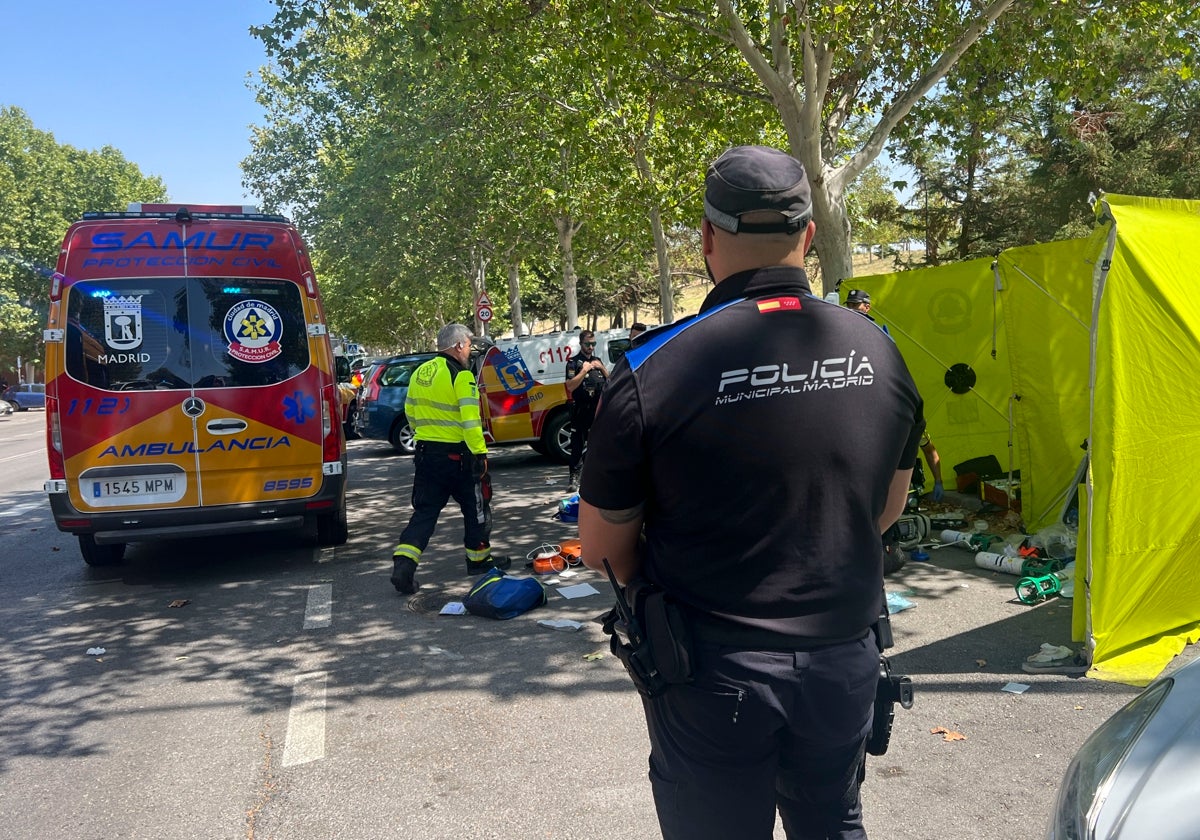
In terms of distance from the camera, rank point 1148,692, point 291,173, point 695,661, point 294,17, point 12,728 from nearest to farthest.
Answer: point 695,661 → point 1148,692 → point 12,728 → point 294,17 → point 291,173

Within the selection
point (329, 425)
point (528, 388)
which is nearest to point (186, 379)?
point (329, 425)

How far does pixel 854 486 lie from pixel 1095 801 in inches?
31.3

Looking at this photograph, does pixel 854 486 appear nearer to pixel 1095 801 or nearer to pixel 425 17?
pixel 1095 801

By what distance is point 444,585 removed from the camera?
22.9 ft

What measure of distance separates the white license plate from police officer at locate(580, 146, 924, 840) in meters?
5.93

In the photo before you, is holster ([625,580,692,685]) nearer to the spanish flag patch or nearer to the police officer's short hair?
the spanish flag patch

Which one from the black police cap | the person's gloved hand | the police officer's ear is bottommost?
the person's gloved hand

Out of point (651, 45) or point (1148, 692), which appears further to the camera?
point (651, 45)

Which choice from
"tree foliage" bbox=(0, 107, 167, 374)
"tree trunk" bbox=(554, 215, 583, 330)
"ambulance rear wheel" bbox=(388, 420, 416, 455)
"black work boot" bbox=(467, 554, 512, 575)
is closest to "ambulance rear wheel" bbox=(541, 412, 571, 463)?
"ambulance rear wheel" bbox=(388, 420, 416, 455)

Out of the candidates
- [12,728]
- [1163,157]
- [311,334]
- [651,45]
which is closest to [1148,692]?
[12,728]

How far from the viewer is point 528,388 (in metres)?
13.5

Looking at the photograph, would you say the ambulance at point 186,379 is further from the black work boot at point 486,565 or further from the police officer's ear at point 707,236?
the police officer's ear at point 707,236

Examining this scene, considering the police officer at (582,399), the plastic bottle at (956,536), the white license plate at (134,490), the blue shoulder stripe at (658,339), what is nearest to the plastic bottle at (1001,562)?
the plastic bottle at (956,536)

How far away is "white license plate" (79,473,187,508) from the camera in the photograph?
682 centimetres
